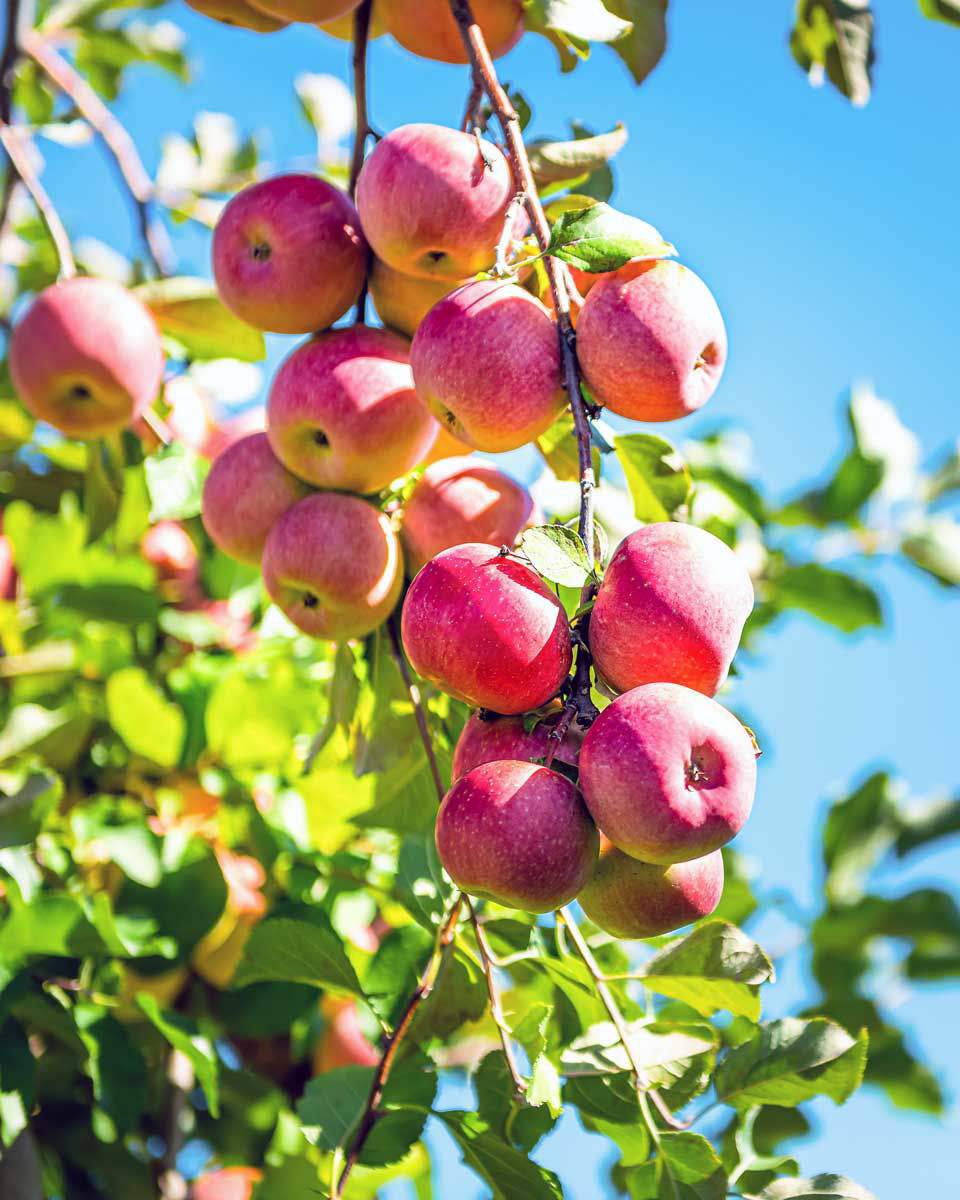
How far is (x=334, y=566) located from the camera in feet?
3.69

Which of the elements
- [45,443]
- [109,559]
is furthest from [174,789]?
[45,443]

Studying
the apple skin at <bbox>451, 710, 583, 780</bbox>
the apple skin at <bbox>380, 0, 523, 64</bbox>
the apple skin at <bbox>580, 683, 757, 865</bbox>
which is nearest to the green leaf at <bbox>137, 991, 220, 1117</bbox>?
the apple skin at <bbox>451, 710, 583, 780</bbox>

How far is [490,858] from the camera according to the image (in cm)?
80

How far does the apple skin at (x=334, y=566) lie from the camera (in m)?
1.13

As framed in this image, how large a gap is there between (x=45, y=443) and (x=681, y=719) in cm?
139

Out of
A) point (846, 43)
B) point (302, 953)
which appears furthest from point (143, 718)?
point (846, 43)

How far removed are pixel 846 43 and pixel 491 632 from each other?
986 mm

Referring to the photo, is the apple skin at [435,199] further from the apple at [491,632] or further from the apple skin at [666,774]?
the apple skin at [666,774]

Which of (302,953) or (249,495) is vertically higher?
(249,495)

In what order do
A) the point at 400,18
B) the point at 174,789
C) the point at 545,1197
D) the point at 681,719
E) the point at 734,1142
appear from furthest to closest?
the point at 174,789, the point at 400,18, the point at 734,1142, the point at 545,1197, the point at 681,719

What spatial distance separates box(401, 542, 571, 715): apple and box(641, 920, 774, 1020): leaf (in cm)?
28

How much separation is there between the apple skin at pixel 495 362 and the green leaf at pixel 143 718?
68 centimetres

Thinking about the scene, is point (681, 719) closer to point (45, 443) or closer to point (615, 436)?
point (615, 436)

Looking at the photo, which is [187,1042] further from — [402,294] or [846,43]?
[846,43]
